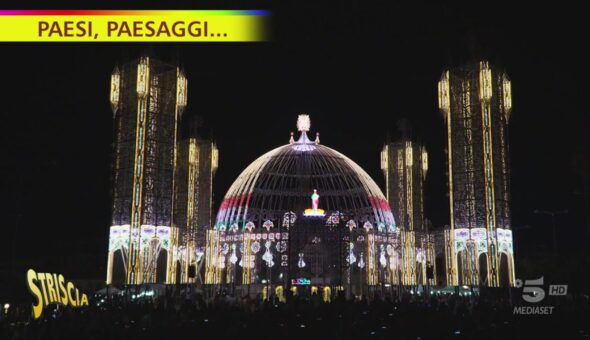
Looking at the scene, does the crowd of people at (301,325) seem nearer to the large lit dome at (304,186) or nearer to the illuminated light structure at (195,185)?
the illuminated light structure at (195,185)

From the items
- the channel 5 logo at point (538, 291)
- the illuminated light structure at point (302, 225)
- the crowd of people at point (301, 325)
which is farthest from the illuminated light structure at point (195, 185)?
the crowd of people at point (301, 325)

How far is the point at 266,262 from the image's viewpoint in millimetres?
55188

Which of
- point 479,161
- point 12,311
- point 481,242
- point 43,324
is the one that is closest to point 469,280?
point 481,242

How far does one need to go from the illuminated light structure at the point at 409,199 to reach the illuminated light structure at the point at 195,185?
17.0m

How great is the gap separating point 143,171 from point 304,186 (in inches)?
796

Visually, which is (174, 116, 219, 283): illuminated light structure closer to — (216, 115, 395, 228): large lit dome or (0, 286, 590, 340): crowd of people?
(216, 115, 395, 228): large lit dome

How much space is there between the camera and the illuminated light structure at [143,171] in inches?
1785

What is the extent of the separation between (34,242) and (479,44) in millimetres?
41505

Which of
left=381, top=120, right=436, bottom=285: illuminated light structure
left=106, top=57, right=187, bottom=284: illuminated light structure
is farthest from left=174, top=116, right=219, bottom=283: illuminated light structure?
left=381, top=120, right=436, bottom=285: illuminated light structure

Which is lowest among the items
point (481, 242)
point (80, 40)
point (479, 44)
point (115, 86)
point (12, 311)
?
point (12, 311)

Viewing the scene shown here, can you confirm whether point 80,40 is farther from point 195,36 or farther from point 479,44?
point 479,44

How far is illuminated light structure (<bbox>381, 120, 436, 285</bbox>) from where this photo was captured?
56156 millimetres

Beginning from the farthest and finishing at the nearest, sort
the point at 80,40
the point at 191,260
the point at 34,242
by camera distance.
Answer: the point at 34,242
the point at 191,260
the point at 80,40

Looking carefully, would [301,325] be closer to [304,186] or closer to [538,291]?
[538,291]
